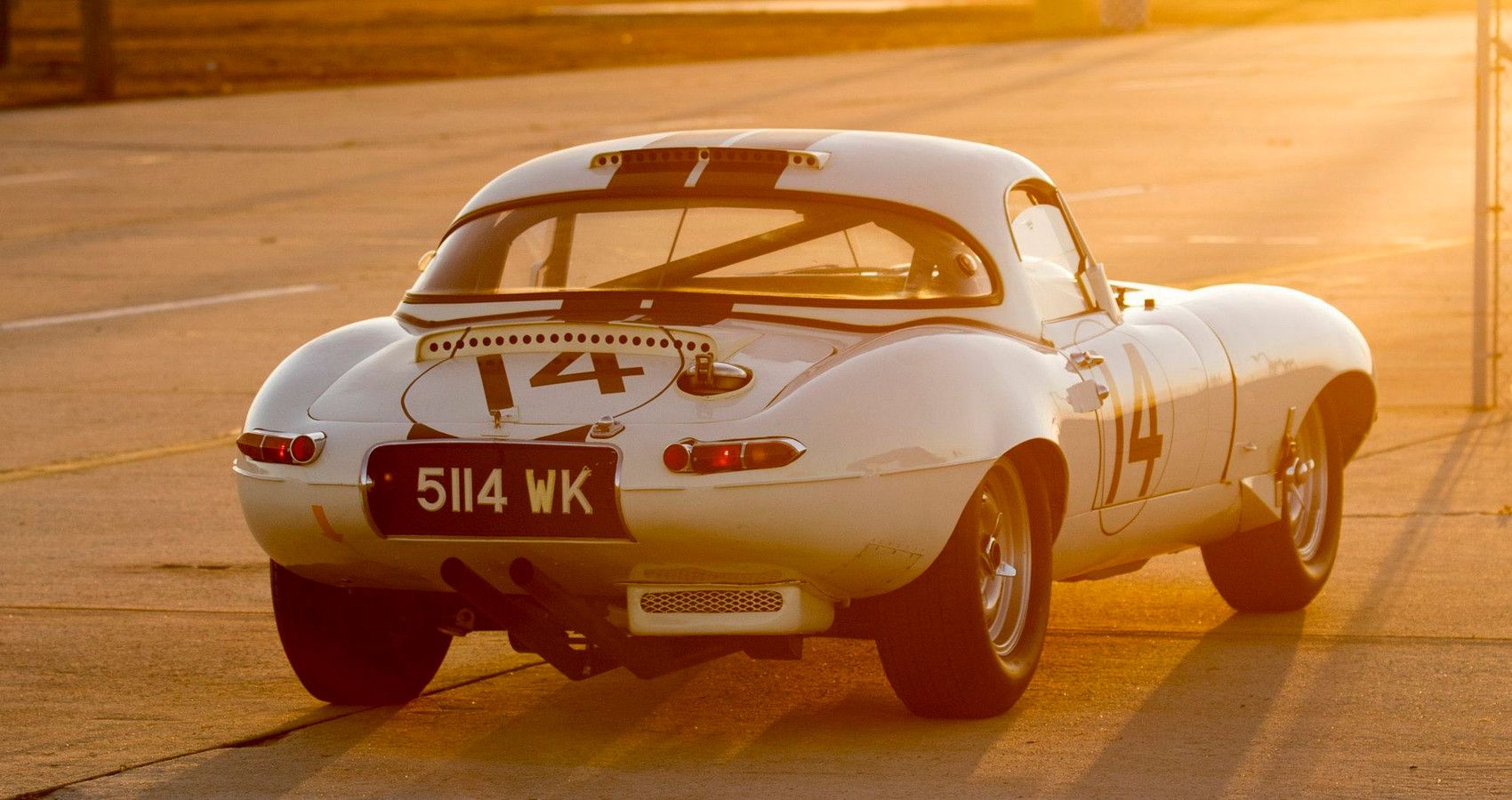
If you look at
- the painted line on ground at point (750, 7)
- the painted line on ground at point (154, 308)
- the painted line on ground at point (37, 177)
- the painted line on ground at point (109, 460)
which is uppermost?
the painted line on ground at point (109, 460)

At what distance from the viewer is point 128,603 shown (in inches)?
305

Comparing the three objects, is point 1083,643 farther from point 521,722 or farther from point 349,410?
point 349,410

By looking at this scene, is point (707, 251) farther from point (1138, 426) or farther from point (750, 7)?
point (750, 7)

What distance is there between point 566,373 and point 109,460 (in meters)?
5.19

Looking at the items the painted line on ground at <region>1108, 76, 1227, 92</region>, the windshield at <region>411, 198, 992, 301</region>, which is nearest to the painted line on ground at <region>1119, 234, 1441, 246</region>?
the windshield at <region>411, 198, 992, 301</region>

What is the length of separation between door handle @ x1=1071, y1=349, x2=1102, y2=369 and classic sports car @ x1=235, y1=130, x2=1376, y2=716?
3cm

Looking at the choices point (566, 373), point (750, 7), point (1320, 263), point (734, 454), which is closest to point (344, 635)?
point (566, 373)

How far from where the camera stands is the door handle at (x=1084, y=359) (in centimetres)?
648

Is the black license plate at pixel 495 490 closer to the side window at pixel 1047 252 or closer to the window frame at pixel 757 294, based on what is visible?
the window frame at pixel 757 294

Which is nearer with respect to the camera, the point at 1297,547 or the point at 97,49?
the point at 1297,547

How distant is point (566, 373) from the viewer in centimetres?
582

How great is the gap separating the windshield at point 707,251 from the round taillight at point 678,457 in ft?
2.87

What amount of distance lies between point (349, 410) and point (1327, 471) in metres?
3.32

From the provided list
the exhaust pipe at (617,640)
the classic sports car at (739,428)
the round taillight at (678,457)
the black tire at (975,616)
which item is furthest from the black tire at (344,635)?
the black tire at (975,616)
